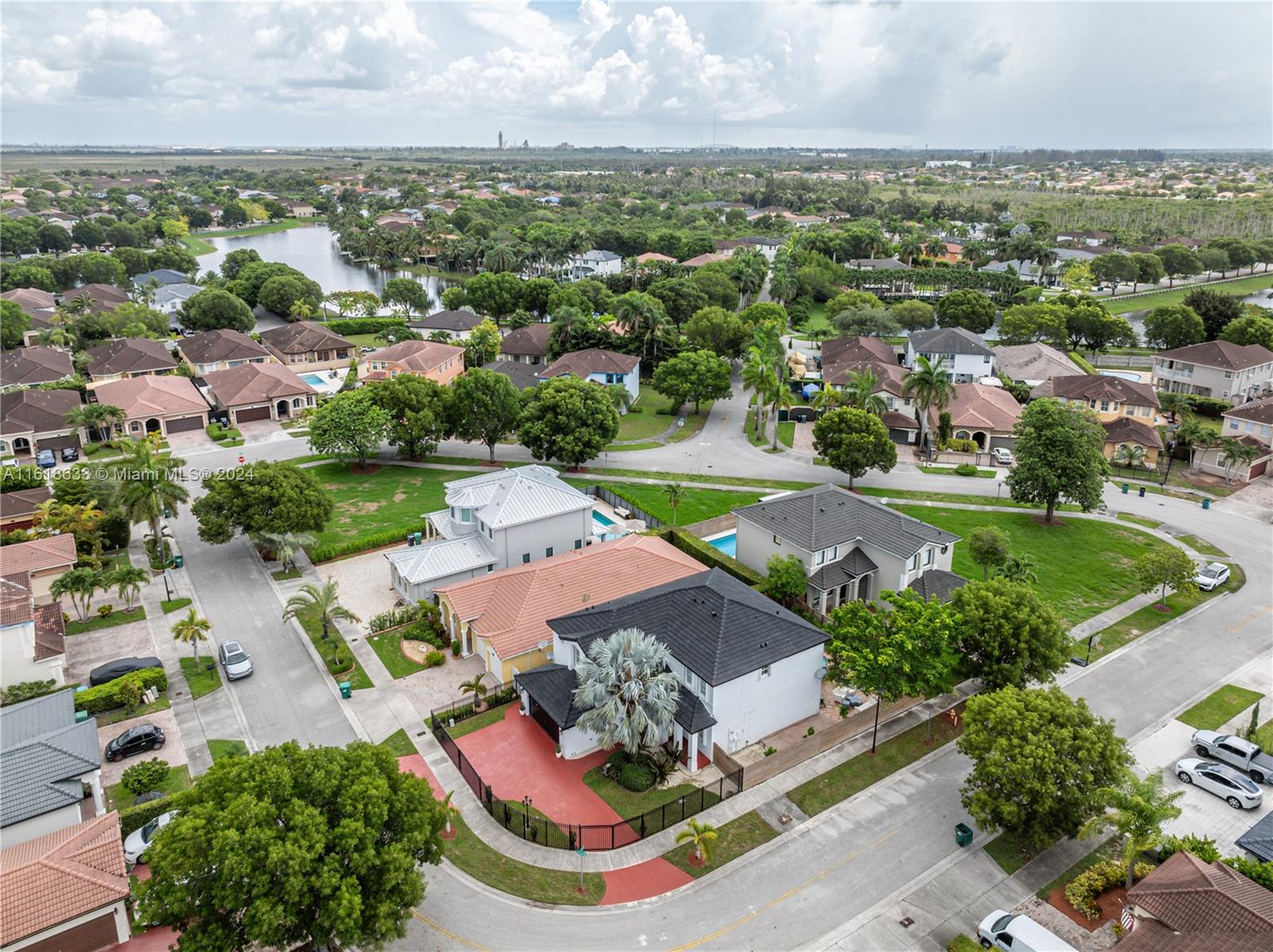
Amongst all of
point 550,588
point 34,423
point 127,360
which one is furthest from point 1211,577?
point 127,360

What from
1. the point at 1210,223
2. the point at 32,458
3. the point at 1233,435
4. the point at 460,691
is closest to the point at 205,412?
the point at 32,458

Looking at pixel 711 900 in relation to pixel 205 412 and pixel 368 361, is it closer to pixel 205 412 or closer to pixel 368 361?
pixel 205 412

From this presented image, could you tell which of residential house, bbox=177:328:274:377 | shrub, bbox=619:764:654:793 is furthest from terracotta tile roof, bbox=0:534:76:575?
residential house, bbox=177:328:274:377

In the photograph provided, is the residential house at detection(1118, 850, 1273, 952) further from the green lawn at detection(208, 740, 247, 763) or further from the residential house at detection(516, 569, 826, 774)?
the green lawn at detection(208, 740, 247, 763)

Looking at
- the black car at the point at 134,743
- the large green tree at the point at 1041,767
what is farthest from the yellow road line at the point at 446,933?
the large green tree at the point at 1041,767

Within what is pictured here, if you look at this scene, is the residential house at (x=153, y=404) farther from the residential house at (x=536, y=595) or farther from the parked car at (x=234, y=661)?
the residential house at (x=536, y=595)

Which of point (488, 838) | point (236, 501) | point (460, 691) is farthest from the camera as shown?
point (236, 501)
